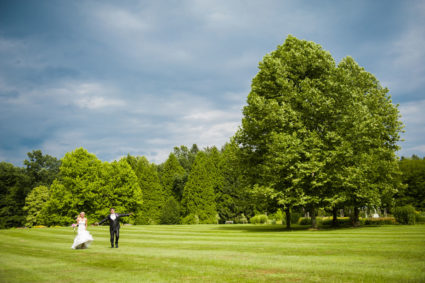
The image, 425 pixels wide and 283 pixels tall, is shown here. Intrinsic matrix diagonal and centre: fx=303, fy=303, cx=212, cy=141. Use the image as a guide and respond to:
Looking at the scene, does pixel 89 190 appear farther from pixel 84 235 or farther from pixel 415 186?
pixel 415 186

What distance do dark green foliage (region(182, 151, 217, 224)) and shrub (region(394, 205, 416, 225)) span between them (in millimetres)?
44321

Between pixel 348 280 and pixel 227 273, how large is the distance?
3.43 m

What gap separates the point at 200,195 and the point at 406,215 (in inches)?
1902

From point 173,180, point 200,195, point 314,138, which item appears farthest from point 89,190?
point 314,138

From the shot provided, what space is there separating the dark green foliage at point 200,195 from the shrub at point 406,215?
145ft

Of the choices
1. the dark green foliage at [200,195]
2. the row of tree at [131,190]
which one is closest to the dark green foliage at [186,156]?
the row of tree at [131,190]

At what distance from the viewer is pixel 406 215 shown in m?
34.8

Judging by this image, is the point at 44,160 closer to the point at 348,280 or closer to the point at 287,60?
the point at 287,60

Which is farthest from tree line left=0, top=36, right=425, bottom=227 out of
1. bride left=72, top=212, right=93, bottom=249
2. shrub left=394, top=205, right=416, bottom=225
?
bride left=72, top=212, right=93, bottom=249

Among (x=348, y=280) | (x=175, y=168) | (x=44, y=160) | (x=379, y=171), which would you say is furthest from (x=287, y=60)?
(x=44, y=160)

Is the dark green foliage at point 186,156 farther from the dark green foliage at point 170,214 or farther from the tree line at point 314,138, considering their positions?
the tree line at point 314,138

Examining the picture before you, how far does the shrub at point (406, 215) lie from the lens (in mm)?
34531

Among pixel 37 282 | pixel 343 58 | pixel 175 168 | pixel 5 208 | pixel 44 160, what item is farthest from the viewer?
pixel 44 160

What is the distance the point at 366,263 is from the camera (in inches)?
405
